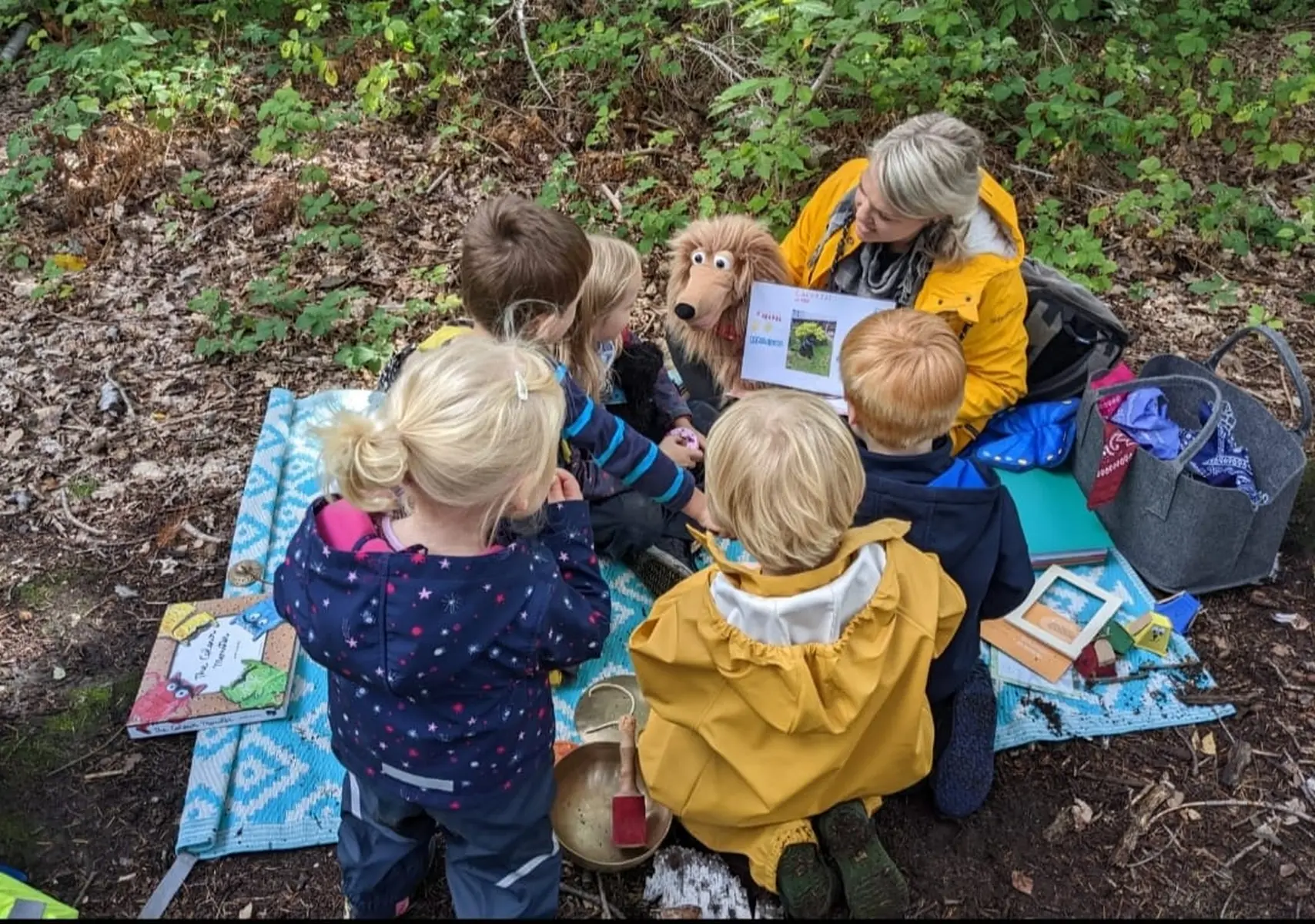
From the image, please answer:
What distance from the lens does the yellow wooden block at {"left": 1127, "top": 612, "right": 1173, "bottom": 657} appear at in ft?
9.66

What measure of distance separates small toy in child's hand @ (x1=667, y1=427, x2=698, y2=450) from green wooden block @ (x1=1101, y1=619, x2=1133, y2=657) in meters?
1.42

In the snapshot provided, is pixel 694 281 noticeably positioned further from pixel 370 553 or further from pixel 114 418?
pixel 114 418

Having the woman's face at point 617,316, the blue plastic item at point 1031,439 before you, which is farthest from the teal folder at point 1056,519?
the woman's face at point 617,316

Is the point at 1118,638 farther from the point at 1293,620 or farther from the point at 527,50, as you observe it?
the point at 527,50

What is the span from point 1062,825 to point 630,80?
4693 millimetres

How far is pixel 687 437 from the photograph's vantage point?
328cm

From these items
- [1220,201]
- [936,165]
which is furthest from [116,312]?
[1220,201]

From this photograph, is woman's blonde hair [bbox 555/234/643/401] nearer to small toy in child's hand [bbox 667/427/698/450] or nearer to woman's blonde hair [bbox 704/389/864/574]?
small toy in child's hand [bbox 667/427/698/450]

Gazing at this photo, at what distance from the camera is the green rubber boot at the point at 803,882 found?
2201 millimetres

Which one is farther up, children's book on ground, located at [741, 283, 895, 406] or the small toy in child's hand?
children's book on ground, located at [741, 283, 895, 406]

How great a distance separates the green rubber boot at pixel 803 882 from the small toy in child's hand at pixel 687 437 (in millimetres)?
1397

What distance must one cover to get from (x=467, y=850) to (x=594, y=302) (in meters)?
1.54

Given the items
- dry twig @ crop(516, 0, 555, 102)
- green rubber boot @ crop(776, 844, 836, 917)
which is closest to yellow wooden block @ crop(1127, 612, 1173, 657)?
green rubber boot @ crop(776, 844, 836, 917)

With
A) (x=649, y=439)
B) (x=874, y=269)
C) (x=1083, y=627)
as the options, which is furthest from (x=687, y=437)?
(x=1083, y=627)
